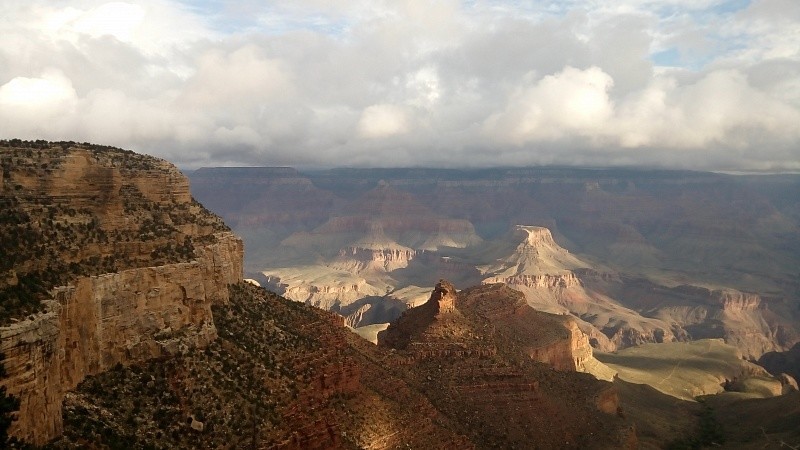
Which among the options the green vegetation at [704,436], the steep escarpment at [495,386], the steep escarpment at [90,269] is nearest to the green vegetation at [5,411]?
the steep escarpment at [90,269]

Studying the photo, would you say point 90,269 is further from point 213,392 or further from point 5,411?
point 5,411

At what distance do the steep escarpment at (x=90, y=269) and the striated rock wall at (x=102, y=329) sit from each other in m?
0.05

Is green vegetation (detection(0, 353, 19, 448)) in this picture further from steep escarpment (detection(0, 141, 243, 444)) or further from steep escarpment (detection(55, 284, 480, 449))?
steep escarpment (detection(55, 284, 480, 449))

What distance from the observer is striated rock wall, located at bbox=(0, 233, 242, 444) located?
72.0 feet

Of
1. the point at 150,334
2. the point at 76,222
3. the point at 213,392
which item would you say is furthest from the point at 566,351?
the point at 76,222

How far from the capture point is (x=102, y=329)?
2855 centimetres

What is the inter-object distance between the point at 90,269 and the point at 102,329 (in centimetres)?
307

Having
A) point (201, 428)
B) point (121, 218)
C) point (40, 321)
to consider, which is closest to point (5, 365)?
point (40, 321)

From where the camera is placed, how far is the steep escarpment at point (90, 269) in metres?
23.2

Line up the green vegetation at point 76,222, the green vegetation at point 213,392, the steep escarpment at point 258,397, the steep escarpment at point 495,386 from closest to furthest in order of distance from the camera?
the green vegetation at point 76,222
the green vegetation at point 213,392
the steep escarpment at point 258,397
the steep escarpment at point 495,386

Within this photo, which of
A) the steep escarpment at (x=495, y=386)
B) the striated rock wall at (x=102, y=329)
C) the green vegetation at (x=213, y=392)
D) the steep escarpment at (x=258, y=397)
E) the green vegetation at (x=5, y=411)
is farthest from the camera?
the steep escarpment at (x=495, y=386)

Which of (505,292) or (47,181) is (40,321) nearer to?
(47,181)

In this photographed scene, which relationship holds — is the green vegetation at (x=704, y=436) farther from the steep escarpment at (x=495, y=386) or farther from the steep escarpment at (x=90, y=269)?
the steep escarpment at (x=90, y=269)

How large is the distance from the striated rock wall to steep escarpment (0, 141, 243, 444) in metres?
0.05
